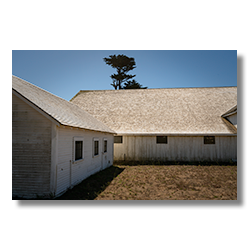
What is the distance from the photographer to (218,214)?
10.6ft

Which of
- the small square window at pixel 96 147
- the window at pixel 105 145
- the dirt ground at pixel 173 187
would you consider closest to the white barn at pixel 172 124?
the window at pixel 105 145

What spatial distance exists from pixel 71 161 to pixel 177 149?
35.7ft

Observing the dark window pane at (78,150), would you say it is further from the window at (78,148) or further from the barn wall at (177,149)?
the barn wall at (177,149)

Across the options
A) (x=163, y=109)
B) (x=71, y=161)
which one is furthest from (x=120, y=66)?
(x=71, y=161)

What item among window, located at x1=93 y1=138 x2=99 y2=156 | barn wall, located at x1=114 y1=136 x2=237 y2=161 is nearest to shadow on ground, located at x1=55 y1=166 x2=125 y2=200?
window, located at x1=93 y1=138 x2=99 y2=156

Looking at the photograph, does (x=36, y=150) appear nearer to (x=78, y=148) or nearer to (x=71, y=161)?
(x=71, y=161)

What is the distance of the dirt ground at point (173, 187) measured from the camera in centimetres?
714

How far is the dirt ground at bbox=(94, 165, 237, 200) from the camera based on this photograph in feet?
23.4

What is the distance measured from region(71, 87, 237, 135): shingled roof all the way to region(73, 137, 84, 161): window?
7.35 meters

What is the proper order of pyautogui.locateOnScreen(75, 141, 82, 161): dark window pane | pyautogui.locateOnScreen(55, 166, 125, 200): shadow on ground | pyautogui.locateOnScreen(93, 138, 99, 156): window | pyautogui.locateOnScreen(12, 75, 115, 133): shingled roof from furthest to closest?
pyautogui.locateOnScreen(93, 138, 99, 156): window < pyautogui.locateOnScreen(75, 141, 82, 161): dark window pane < pyautogui.locateOnScreen(55, 166, 125, 200): shadow on ground < pyautogui.locateOnScreen(12, 75, 115, 133): shingled roof

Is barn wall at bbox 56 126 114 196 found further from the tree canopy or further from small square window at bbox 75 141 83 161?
the tree canopy

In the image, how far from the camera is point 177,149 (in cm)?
1562
